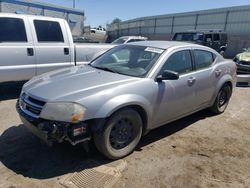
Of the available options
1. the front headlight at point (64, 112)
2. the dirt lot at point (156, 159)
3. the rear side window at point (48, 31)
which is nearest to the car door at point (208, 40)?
the rear side window at point (48, 31)

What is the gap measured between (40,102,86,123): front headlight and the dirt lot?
72 centimetres

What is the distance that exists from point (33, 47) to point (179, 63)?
11.9 ft

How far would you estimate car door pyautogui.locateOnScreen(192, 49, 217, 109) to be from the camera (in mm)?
4887

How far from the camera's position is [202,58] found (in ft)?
17.0

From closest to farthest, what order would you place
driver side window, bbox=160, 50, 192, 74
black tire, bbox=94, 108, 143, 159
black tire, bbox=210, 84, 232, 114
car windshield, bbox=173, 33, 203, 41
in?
black tire, bbox=94, 108, 143, 159, driver side window, bbox=160, 50, 192, 74, black tire, bbox=210, 84, 232, 114, car windshield, bbox=173, 33, 203, 41

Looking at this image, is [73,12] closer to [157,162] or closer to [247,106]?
[247,106]

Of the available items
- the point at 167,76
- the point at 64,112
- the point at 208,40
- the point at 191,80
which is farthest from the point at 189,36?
the point at 64,112

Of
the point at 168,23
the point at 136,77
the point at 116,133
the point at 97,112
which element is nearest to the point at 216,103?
the point at 136,77

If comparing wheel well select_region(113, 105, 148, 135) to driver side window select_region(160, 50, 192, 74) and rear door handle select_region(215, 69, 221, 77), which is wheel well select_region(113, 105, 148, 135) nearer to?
driver side window select_region(160, 50, 192, 74)

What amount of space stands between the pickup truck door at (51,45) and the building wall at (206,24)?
71.0 feet

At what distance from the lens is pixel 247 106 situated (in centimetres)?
680

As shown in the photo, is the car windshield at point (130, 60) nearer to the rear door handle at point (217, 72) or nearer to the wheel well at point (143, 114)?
the wheel well at point (143, 114)

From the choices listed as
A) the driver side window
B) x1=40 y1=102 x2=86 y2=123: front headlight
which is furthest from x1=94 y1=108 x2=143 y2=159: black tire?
the driver side window

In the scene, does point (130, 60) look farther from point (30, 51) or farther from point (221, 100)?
point (30, 51)
